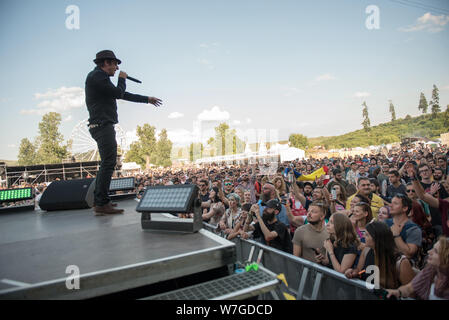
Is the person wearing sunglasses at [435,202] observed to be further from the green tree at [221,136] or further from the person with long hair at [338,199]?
the green tree at [221,136]

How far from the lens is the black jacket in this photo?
3.35m

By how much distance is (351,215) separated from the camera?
465cm

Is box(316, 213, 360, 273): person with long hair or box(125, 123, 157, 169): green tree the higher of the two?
box(125, 123, 157, 169): green tree

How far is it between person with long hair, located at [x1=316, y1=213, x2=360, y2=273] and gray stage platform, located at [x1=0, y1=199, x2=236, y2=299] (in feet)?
6.00

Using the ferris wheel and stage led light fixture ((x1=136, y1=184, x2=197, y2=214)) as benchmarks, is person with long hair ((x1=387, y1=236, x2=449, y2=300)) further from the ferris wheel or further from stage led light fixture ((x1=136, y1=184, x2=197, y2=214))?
the ferris wheel

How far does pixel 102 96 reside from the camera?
350 centimetres

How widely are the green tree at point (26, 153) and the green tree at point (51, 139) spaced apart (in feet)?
49.8

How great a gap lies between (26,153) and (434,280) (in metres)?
67.5

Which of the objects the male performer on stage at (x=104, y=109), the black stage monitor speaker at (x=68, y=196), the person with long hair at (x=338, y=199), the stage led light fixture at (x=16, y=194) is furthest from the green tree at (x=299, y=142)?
the male performer on stage at (x=104, y=109)

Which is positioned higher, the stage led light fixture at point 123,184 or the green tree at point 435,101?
the green tree at point 435,101

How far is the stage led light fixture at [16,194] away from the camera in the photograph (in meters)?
5.25

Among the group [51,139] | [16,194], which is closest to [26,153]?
[51,139]

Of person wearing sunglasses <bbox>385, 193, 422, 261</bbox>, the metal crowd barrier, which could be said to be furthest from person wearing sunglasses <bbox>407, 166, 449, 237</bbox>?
the metal crowd barrier
